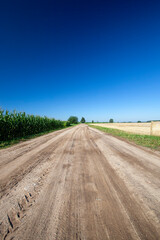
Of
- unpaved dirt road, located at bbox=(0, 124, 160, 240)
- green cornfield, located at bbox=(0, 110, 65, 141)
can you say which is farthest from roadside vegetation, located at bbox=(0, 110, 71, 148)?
unpaved dirt road, located at bbox=(0, 124, 160, 240)

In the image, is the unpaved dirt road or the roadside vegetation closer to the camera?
the unpaved dirt road

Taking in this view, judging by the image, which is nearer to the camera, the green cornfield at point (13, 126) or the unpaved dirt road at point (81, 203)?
the unpaved dirt road at point (81, 203)

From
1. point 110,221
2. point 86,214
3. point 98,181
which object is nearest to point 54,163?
point 98,181

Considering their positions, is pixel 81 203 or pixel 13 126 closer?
pixel 81 203

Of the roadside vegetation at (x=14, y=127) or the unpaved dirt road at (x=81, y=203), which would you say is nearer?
the unpaved dirt road at (x=81, y=203)

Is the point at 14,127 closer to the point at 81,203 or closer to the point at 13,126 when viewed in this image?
the point at 13,126

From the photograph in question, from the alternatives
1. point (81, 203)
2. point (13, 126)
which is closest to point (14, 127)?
point (13, 126)

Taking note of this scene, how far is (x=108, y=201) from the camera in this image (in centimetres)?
163

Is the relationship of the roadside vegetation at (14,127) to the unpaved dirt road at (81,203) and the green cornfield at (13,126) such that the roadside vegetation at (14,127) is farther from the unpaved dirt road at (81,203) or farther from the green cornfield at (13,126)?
the unpaved dirt road at (81,203)

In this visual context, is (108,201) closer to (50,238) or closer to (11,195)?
(50,238)

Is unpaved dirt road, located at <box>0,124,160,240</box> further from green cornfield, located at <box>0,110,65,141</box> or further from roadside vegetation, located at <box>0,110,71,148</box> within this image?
green cornfield, located at <box>0,110,65,141</box>

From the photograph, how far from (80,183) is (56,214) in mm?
823

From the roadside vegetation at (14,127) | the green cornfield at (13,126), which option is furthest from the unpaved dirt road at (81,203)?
the green cornfield at (13,126)

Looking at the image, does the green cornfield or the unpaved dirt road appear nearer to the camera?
the unpaved dirt road
